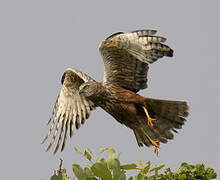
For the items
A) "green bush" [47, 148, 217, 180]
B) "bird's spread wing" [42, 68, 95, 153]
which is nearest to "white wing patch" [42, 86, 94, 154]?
"bird's spread wing" [42, 68, 95, 153]

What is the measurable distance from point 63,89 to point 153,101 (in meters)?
1.57

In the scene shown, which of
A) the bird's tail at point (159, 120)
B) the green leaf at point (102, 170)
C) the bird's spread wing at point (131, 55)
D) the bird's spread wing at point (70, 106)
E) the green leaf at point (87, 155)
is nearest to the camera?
the green leaf at point (102, 170)

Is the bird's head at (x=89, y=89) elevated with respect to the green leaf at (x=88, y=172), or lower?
elevated

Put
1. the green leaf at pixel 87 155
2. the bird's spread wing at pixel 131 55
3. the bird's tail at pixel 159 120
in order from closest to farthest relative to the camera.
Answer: the green leaf at pixel 87 155 < the bird's spread wing at pixel 131 55 < the bird's tail at pixel 159 120

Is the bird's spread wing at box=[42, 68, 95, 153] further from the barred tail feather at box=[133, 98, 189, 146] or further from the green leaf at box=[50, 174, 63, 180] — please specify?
the green leaf at box=[50, 174, 63, 180]

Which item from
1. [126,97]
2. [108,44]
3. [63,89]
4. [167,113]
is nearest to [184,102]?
[167,113]

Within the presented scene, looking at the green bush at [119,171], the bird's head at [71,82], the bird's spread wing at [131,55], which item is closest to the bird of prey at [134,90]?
the bird's spread wing at [131,55]

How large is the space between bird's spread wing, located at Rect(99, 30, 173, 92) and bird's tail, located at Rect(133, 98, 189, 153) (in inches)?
15.8

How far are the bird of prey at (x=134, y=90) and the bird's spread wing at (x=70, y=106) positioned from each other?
0.44 metres

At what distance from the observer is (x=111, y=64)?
5.82m

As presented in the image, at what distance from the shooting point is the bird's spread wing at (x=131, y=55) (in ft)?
18.0

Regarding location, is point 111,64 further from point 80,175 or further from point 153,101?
point 80,175

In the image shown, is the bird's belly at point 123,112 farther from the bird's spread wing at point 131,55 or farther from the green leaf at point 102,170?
the green leaf at point 102,170

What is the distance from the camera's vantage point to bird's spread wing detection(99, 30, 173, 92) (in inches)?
216
